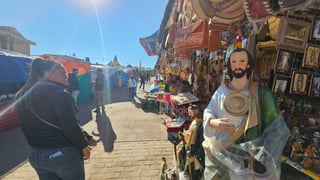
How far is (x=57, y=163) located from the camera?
65.9 inches

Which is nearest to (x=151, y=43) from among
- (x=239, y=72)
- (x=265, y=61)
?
(x=265, y=61)

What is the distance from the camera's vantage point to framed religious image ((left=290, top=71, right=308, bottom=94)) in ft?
6.86

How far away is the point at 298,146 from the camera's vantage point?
1.88m

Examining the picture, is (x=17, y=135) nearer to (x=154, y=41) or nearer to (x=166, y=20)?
(x=166, y=20)

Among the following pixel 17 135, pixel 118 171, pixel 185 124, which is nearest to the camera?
pixel 118 171

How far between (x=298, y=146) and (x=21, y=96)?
8.38ft

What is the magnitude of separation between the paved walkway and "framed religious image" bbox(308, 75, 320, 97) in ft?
7.79

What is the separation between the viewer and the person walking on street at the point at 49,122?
1.61 meters

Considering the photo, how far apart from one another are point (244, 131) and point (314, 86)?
1334 millimetres

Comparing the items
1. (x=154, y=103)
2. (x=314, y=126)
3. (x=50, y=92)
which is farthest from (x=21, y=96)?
(x=154, y=103)

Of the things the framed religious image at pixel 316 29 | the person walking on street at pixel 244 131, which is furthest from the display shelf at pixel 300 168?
the framed religious image at pixel 316 29

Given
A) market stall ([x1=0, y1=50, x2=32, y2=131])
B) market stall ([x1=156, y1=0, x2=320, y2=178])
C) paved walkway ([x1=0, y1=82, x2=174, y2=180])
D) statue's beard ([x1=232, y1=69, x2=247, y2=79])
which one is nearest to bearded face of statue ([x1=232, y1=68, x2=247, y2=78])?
statue's beard ([x1=232, y1=69, x2=247, y2=79])

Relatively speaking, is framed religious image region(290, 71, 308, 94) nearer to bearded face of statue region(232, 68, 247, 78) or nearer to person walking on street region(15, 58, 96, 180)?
bearded face of statue region(232, 68, 247, 78)

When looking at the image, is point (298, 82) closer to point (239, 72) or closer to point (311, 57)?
point (311, 57)
